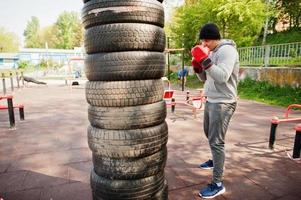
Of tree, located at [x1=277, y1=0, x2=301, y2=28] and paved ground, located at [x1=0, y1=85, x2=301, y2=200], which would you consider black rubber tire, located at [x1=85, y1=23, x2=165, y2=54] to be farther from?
tree, located at [x1=277, y1=0, x2=301, y2=28]

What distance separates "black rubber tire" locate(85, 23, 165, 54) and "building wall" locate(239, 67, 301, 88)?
10.4 metres

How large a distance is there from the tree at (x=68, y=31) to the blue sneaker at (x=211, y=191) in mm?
78326

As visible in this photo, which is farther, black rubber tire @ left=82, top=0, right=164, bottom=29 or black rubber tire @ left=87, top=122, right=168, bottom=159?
black rubber tire @ left=87, top=122, right=168, bottom=159

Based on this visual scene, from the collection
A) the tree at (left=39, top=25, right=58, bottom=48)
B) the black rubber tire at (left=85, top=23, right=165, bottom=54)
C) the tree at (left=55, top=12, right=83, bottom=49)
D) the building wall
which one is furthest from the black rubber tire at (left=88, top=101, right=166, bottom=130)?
the tree at (left=39, top=25, right=58, bottom=48)

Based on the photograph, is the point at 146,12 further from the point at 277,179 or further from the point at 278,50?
the point at 278,50

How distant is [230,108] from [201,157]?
1637mm

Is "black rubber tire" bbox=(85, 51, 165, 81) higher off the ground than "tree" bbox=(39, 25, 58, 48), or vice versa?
"tree" bbox=(39, 25, 58, 48)

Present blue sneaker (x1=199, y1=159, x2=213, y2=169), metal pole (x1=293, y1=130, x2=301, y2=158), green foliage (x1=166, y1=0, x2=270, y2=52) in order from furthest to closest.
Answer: green foliage (x1=166, y1=0, x2=270, y2=52), metal pole (x1=293, y1=130, x2=301, y2=158), blue sneaker (x1=199, y1=159, x2=213, y2=169)

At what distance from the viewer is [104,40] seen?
6.90 feet

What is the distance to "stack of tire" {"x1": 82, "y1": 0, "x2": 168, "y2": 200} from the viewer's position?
6.88ft

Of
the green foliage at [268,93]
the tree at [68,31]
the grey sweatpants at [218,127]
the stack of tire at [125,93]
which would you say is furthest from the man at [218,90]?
the tree at [68,31]

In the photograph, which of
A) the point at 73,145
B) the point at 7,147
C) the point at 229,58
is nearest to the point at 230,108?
the point at 229,58

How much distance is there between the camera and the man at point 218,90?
2738 millimetres

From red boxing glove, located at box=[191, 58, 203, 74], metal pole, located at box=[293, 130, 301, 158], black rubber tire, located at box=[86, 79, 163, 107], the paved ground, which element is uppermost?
red boxing glove, located at box=[191, 58, 203, 74]
